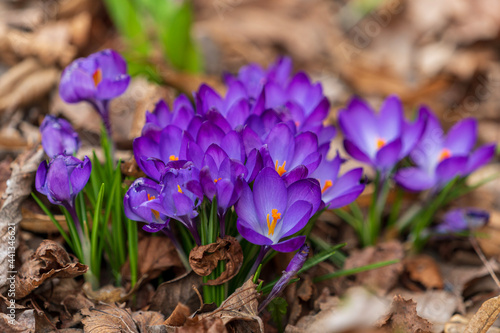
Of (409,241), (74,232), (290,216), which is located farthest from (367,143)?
(74,232)

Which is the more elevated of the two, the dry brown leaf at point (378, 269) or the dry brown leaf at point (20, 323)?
the dry brown leaf at point (20, 323)

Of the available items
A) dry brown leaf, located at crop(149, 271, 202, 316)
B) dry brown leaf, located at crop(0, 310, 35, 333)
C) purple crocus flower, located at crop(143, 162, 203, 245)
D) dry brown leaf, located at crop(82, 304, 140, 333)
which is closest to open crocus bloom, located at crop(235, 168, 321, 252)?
purple crocus flower, located at crop(143, 162, 203, 245)

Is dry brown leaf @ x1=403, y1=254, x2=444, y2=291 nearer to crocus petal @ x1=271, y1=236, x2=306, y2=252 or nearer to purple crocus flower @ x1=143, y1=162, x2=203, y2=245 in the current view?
crocus petal @ x1=271, y1=236, x2=306, y2=252

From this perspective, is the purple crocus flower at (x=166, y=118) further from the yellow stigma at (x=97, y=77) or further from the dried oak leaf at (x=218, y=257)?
the dried oak leaf at (x=218, y=257)

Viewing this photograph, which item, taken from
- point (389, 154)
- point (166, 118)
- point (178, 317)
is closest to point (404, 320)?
point (389, 154)

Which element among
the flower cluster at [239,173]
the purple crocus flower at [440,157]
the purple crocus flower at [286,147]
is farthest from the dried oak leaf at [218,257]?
the purple crocus flower at [440,157]

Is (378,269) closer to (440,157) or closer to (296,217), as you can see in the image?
(440,157)
